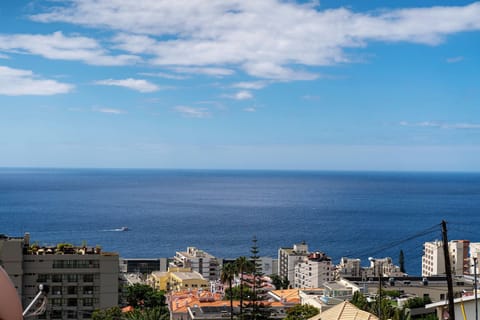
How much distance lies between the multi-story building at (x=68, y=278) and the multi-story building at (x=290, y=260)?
171 feet

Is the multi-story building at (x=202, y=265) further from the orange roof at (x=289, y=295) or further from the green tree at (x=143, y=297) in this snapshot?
the green tree at (x=143, y=297)

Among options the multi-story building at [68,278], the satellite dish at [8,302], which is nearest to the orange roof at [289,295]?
the multi-story building at [68,278]

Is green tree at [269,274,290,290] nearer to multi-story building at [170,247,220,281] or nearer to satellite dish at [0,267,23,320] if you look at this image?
multi-story building at [170,247,220,281]

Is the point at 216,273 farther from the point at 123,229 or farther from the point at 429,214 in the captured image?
the point at 429,214

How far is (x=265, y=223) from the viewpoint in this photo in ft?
488

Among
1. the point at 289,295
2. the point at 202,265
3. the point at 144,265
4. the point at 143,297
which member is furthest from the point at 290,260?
the point at 143,297

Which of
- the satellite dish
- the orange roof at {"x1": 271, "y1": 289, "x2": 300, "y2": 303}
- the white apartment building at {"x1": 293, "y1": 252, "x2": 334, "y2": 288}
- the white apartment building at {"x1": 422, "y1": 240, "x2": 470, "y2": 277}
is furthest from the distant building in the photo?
the satellite dish

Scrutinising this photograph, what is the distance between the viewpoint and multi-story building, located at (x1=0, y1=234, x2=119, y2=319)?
39.1 m

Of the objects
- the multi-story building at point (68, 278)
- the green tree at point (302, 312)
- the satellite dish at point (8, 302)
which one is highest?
the satellite dish at point (8, 302)

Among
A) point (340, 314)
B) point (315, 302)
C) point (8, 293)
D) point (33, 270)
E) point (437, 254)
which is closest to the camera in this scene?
point (8, 293)

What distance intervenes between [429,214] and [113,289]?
5564 inches

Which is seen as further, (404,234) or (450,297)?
(404,234)

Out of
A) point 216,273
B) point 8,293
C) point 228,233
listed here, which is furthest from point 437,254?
point 8,293

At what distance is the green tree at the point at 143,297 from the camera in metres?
55.9
